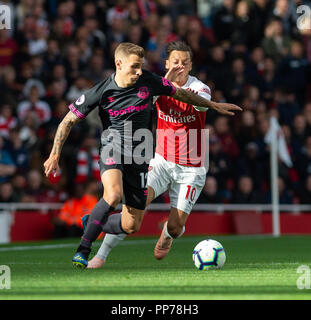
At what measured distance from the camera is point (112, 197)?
26.5ft

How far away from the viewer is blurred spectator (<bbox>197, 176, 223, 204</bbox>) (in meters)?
16.2

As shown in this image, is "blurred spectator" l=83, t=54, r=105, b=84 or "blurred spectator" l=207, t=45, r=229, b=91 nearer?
"blurred spectator" l=83, t=54, r=105, b=84

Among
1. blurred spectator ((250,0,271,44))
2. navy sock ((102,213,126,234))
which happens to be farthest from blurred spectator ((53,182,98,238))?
blurred spectator ((250,0,271,44))

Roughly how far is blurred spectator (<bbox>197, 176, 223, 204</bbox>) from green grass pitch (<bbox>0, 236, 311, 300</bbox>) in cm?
379

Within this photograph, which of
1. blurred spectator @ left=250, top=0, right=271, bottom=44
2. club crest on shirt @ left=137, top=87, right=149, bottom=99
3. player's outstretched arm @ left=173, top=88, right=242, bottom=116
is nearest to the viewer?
club crest on shirt @ left=137, top=87, right=149, bottom=99

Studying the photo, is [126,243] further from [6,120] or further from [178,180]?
[178,180]

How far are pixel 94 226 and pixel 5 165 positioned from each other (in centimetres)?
645

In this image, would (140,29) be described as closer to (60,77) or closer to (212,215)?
(60,77)

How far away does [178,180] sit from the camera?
9.76 meters

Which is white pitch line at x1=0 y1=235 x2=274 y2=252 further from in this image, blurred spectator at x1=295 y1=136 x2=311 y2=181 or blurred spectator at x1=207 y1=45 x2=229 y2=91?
blurred spectator at x1=207 y1=45 x2=229 y2=91

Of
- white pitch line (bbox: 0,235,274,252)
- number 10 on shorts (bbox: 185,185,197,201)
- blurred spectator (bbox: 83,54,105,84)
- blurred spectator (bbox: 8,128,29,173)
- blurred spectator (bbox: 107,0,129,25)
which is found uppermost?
blurred spectator (bbox: 107,0,129,25)

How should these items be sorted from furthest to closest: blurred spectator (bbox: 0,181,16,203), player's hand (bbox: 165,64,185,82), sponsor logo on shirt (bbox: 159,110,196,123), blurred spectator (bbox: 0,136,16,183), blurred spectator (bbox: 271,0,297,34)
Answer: blurred spectator (bbox: 271,0,297,34) → blurred spectator (bbox: 0,136,16,183) → blurred spectator (bbox: 0,181,16,203) → sponsor logo on shirt (bbox: 159,110,196,123) → player's hand (bbox: 165,64,185,82)

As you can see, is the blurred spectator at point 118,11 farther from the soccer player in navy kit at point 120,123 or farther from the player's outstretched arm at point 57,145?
the player's outstretched arm at point 57,145

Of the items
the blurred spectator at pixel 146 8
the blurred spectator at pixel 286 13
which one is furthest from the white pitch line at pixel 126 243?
the blurred spectator at pixel 286 13
